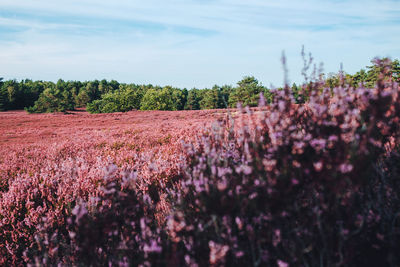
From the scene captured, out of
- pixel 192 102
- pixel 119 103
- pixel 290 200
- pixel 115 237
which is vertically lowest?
pixel 115 237

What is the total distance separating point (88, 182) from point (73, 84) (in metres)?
130

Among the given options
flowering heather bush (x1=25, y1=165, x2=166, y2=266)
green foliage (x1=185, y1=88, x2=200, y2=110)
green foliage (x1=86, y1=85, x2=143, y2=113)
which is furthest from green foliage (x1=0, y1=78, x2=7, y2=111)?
flowering heather bush (x1=25, y1=165, x2=166, y2=266)

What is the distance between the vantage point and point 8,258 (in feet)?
11.0

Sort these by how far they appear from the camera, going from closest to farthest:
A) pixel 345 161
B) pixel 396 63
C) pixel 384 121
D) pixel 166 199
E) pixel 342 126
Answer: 1. pixel 345 161
2. pixel 342 126
3. pixel 384 121
4. pixel 166 199
5. pixel 396 63

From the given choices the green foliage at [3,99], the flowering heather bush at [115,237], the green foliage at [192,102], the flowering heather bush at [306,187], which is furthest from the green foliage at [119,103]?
the flowering heather bush at [306,187]

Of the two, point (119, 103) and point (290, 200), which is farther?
point (119, 103)

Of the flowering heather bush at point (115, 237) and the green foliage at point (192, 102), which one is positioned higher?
the green foliage at point (192, 102)

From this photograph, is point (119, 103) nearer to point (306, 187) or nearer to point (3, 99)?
point (3, 99)

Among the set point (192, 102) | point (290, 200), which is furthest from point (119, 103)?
point (290, 200)

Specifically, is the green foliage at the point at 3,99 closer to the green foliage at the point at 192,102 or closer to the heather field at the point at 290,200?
the green foliage at the point at 192,102

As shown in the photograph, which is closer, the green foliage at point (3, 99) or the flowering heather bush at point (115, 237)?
the flowering heather bush at point (115, 237)

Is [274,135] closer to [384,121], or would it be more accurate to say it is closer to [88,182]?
[384,121]

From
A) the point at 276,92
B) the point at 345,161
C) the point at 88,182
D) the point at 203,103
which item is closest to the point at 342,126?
the point at 345,161

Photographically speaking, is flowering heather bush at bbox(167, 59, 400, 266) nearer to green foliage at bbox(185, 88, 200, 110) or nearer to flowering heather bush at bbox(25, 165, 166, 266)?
flowering heather bush at bbox(25, 165, 166, 266)
